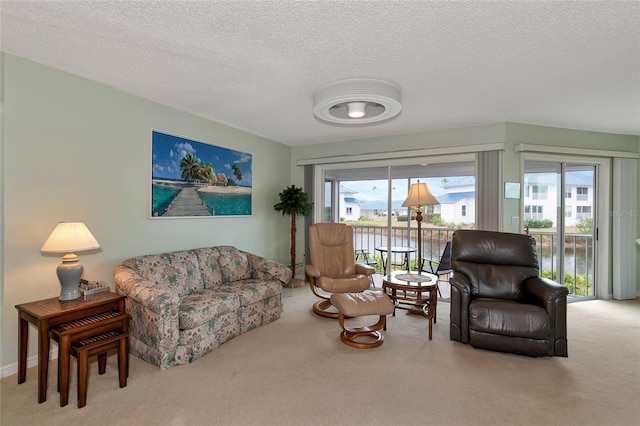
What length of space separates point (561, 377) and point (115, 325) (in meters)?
3.44

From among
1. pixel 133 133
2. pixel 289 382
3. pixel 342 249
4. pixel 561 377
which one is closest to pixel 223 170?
pixel 133 133

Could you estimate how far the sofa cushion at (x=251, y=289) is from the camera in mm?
3125

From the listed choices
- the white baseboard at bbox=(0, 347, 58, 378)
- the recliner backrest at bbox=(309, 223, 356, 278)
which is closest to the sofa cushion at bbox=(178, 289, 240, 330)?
the white baseboard at bbox=(0, 347, 58, 378)

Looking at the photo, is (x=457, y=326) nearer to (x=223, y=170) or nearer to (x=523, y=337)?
(x=523, y=337)

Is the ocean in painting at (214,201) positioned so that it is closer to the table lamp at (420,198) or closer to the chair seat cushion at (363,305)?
the chair seat cushion at (363,305)

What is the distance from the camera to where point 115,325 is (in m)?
2.24

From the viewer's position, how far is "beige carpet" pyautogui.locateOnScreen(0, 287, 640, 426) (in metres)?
1.90

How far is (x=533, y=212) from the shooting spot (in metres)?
4.30

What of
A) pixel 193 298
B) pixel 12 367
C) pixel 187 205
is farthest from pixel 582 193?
pixel 12 367

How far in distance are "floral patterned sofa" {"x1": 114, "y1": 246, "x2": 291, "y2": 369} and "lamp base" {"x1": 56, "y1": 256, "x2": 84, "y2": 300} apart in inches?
14.2

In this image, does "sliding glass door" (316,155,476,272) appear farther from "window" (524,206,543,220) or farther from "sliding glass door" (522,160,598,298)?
"sliding glass door" (522,160,598,298)

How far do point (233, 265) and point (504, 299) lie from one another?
2.97 metres

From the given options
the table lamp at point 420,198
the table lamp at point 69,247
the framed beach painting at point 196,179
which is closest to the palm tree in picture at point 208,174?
the framed beach painting at point 196,179

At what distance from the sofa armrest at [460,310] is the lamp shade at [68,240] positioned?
124 inches
